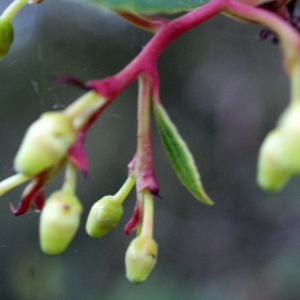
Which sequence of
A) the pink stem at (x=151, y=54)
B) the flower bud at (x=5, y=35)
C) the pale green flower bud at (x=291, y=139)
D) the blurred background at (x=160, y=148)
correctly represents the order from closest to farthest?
the pale green flower bud at (x=291, y=139) < the pink stem at (x=151, y=54) < the flower bud at (x=5, y=35) < the blurred background at (x=160, y=148)

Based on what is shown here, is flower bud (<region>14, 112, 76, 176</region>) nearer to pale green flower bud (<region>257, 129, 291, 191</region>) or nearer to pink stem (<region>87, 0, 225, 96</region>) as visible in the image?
A: pink stem (<region>87, 0, 225, 96</region>)

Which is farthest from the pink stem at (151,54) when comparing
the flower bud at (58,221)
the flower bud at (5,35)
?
the flower bud at (5,35)

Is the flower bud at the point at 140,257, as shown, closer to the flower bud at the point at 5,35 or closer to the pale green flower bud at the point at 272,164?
the pale green flower bud at the point at 272,164

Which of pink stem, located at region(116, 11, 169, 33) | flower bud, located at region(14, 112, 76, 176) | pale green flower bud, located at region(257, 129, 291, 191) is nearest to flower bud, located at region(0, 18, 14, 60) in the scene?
pink stem, located at region(116, 11, 169, 33)

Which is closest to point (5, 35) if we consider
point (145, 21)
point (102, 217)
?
point (145, 21)

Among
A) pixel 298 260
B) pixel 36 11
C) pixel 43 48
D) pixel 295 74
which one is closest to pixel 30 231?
pixel 43 48

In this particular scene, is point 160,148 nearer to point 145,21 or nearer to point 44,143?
point 145,21
